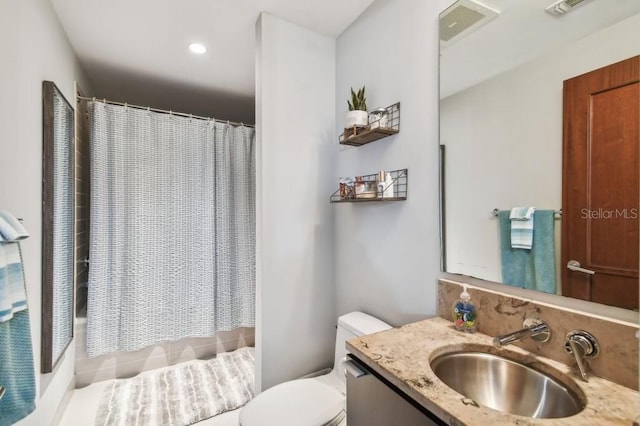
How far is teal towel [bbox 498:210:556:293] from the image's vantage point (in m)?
0.90

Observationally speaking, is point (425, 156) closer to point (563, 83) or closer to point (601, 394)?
point (563, 83)

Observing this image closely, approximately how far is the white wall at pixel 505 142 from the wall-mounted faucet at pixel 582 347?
22 centimetres

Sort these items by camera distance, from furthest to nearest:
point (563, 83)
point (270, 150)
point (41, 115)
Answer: point (270, 150), point (41, 115), point (563, 83)

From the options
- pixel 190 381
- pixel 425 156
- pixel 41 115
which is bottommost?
pixel 190 381

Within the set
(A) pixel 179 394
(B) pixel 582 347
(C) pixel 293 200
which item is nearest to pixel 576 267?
(B) pixel 582 347

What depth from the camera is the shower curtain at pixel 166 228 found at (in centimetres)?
211

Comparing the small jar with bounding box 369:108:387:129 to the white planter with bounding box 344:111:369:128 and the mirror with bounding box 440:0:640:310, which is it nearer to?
the white planter with bounding box 344:111:369:128

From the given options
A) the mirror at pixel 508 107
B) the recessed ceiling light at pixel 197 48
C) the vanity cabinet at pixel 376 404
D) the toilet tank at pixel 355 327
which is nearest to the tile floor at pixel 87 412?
the toilet tank at pixel 355 327

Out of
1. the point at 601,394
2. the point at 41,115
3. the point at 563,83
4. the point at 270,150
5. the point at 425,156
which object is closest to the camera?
the point at 601,394

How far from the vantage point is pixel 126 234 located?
2168 mm

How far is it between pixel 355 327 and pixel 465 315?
0.55 metres

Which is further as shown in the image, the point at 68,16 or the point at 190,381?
the point at 190,381

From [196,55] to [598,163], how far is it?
239cm

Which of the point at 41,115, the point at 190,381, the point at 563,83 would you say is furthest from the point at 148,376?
the point at 563,83
